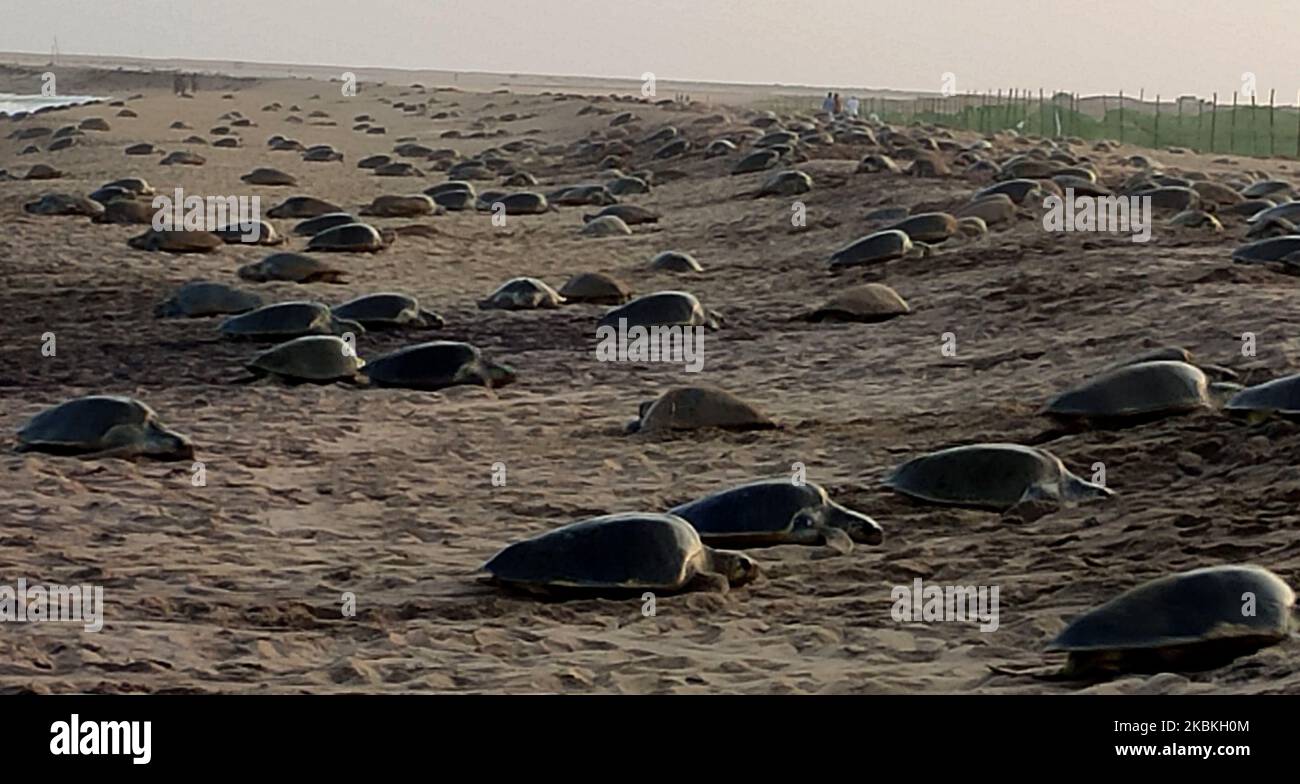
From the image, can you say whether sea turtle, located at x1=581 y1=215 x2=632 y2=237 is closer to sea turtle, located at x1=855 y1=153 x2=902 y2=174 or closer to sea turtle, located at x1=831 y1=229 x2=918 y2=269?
sea turtle, located at x1=855 y1=153 x2=902 y2=174

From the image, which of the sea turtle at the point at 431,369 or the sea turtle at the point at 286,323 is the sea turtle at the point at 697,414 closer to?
the sea turtle at the point at 431,369

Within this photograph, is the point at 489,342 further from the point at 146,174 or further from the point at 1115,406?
the point at 146,174

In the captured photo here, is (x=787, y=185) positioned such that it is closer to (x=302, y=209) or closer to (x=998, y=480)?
(x=302, y=209)

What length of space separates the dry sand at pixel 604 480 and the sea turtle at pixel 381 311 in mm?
215

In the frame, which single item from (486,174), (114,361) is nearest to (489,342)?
(114,361)

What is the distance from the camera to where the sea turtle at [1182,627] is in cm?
485

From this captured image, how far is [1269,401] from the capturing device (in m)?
7.93

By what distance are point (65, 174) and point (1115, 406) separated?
2413 cm

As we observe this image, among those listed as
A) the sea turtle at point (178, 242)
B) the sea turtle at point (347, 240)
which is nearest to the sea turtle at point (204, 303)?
the sea turtle at point (178, 242)

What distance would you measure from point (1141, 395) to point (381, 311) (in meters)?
6.38

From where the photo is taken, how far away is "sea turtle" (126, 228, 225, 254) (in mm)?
17594

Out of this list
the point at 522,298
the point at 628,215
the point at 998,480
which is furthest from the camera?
the point at 628,215

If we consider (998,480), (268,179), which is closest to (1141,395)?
(998,480)

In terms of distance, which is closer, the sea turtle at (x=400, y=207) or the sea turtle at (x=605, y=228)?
the sea turtle at (x=605, y=228)
